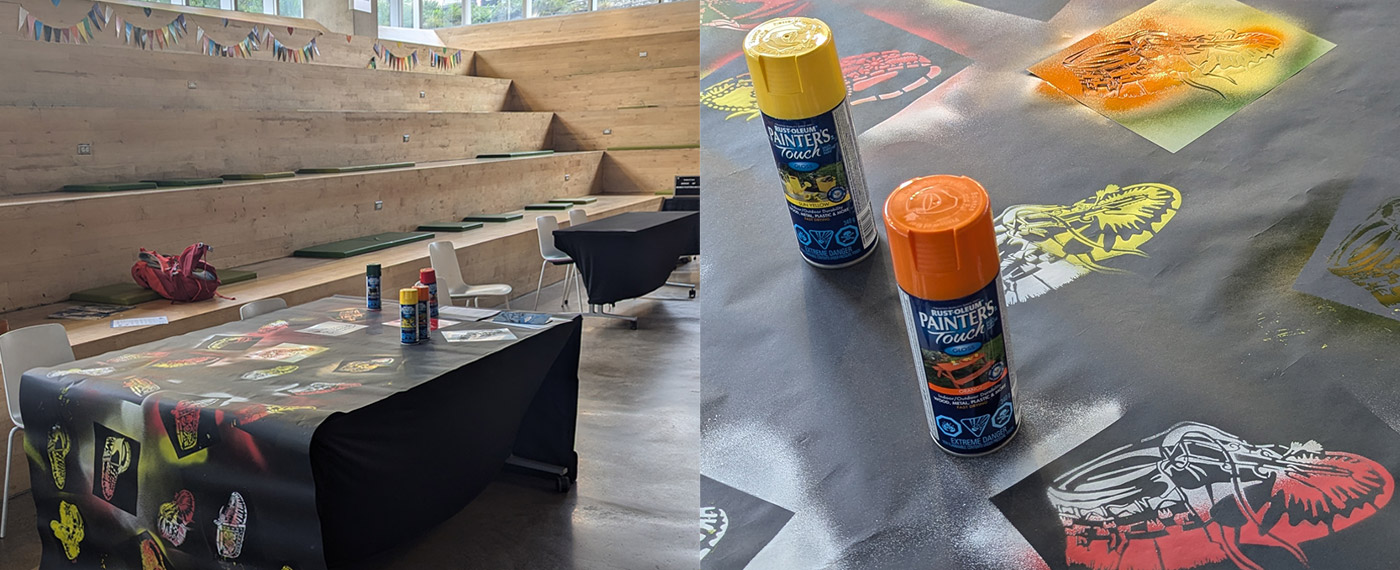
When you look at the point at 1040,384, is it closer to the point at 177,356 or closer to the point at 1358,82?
the point at 1358,82

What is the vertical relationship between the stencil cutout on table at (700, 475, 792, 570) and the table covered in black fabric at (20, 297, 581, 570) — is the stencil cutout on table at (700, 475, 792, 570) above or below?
above

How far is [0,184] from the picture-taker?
4.14 meters

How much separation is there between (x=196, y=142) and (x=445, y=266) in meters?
1.73

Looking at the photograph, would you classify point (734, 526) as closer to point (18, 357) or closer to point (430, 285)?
point (430, 285)

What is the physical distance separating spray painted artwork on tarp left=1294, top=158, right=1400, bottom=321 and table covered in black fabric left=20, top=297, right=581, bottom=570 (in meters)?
1.93

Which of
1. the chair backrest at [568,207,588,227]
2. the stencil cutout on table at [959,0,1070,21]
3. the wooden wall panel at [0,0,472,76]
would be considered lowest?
the chair backrest at [568,207,588,227]

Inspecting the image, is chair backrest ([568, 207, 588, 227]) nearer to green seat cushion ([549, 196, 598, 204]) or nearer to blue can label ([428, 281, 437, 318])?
green seat cushion ([549, 196, 598, 204])

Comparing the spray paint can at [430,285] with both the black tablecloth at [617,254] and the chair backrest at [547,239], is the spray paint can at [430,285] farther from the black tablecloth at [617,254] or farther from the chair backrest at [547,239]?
the chair backrest at [547,239]

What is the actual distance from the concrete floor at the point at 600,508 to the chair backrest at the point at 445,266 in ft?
3.20

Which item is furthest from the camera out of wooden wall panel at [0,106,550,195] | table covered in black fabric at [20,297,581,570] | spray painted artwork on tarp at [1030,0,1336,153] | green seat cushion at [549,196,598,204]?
green seat cushion at [549,196,598,204]

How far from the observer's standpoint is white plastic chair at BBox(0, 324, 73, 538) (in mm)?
2646

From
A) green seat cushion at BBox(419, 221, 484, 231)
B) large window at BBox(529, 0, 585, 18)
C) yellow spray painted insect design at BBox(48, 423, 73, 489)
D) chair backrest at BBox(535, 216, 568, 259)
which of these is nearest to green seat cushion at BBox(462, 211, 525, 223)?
green seat cushion at BBox(419, 221, 484, 231)

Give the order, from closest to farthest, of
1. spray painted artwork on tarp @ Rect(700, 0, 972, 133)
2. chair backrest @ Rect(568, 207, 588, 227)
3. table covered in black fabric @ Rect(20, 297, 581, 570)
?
1. spray painted artwork on tarp @ Rect(700, 0, 972, 133)
2. table covered in black fabric @ Rect(20, 297, 581, 570)
3. chair backrest @ Rect(568, 207, 588, 227)

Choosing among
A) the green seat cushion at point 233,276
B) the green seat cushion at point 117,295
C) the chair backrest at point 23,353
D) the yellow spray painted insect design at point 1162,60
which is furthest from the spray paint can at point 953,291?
the green seat cushion at point 233,276
